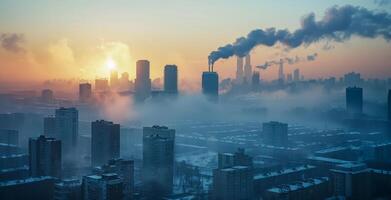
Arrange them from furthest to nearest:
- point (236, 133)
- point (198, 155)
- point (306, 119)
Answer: point (306, 119) → point (236, 133) → point (198, 155)

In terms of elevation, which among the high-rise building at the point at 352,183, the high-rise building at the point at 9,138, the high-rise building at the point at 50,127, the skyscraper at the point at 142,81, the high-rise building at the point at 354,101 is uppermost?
the skyscraper at the point at 142,81

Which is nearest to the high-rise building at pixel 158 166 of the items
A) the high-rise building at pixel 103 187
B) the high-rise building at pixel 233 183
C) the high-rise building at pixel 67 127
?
the high-rise building at pixel 233 183

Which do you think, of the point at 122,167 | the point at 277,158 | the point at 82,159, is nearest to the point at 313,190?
the point at 122,167

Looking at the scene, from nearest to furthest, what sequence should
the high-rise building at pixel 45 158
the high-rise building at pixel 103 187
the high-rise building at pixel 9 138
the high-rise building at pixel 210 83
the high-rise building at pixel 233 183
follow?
the high-rise building at pixel 103 187, the high-rise building at pixel 233 183, the high-rise building at pixel 45 158, the high-rise building at pixel 9 138, the high-rise building at pixel 210 83

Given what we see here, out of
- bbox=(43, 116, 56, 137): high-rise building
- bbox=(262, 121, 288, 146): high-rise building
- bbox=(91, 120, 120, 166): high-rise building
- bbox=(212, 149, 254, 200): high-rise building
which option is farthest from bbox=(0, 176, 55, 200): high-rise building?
bbox=(262, 121, 288, 146): high-rise building

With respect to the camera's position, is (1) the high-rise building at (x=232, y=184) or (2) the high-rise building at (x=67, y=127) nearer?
(1) the high-rise building at (x=232, y=184)

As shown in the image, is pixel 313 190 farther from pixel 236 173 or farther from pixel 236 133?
pixel 236 133

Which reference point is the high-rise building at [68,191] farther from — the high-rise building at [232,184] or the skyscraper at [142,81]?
the skyscraper at [142,81]
